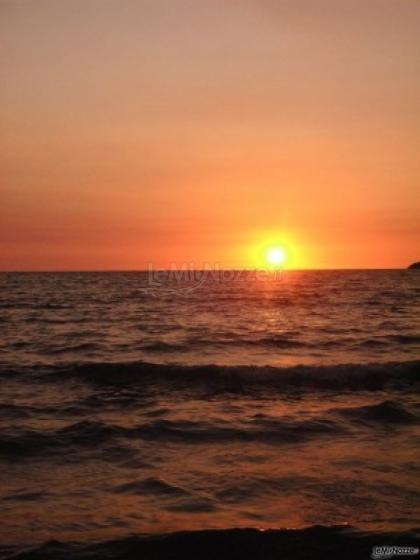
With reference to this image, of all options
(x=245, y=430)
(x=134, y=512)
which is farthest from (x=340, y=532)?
(x=245, y=430)

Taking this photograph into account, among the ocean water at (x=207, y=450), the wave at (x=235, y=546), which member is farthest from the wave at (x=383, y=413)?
the wave at (x=235, y=546)

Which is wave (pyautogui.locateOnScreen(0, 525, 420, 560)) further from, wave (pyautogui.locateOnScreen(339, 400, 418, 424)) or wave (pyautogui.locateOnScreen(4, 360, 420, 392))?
wave (pyautogui.locateOnScreen(4, 360, 420, 392))

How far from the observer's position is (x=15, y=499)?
7.31 m

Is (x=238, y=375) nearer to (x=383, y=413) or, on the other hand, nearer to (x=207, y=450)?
(x=383, y=413)

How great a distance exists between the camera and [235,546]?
5.88 m

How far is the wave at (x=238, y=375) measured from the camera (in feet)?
51.0

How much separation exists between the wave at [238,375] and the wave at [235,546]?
8853 millimetres

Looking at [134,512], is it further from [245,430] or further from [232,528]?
[245,430]

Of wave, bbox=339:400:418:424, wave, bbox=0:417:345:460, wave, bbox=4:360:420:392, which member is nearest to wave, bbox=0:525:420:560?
wave, bbox=0:417:345:460

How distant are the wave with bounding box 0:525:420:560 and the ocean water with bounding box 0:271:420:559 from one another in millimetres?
20

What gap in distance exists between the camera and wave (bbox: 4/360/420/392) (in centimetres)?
1555

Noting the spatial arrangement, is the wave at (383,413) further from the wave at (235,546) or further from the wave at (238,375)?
the wave at (235,546)

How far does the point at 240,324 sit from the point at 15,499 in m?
24.0

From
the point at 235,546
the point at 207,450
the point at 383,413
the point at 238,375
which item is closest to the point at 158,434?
the point at 207,450
